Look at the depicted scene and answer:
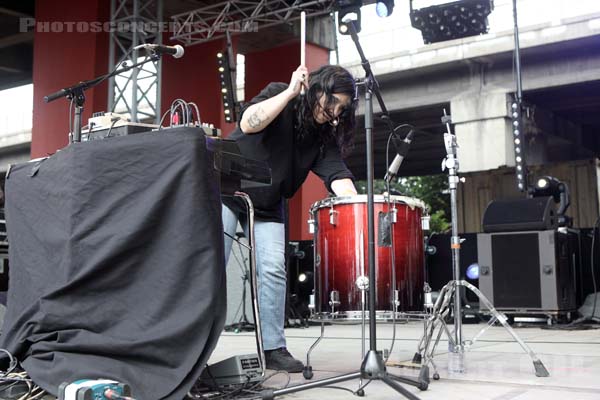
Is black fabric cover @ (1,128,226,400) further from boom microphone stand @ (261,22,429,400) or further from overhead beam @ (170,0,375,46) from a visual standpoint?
overhead beam @ (170,0,375,46)

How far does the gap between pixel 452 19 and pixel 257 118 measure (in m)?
10.9

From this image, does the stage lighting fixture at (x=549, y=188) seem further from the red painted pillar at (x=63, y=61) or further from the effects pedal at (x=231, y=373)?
the red painted pillar at (x=63, y=61)

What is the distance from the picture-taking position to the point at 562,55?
1627cm

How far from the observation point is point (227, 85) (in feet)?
45.4

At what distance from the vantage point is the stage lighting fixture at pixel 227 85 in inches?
540

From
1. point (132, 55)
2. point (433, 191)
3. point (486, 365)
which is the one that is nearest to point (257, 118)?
point (486, 365)

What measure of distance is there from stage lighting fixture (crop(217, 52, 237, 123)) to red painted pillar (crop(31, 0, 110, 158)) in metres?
2.30

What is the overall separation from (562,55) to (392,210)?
47.1ft

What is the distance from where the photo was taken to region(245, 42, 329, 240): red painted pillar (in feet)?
52.0

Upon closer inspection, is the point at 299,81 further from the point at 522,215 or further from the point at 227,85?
the point at 227,85

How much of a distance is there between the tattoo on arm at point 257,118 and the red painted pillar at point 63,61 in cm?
1007

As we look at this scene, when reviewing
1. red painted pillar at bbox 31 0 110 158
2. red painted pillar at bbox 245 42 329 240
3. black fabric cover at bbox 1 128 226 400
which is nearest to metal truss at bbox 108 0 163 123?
red painted pillar at bbox 31 0 110 158

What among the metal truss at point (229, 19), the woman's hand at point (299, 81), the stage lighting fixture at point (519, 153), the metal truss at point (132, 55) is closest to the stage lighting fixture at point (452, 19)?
the metal truss at point (229, 19)

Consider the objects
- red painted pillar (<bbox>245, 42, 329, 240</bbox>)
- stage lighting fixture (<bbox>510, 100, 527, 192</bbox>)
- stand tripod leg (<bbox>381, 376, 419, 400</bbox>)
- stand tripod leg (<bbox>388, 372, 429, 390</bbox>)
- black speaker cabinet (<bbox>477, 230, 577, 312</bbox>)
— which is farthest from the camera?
red painted pillar (<bbox>245, 42, 329, 240</bbox>)
